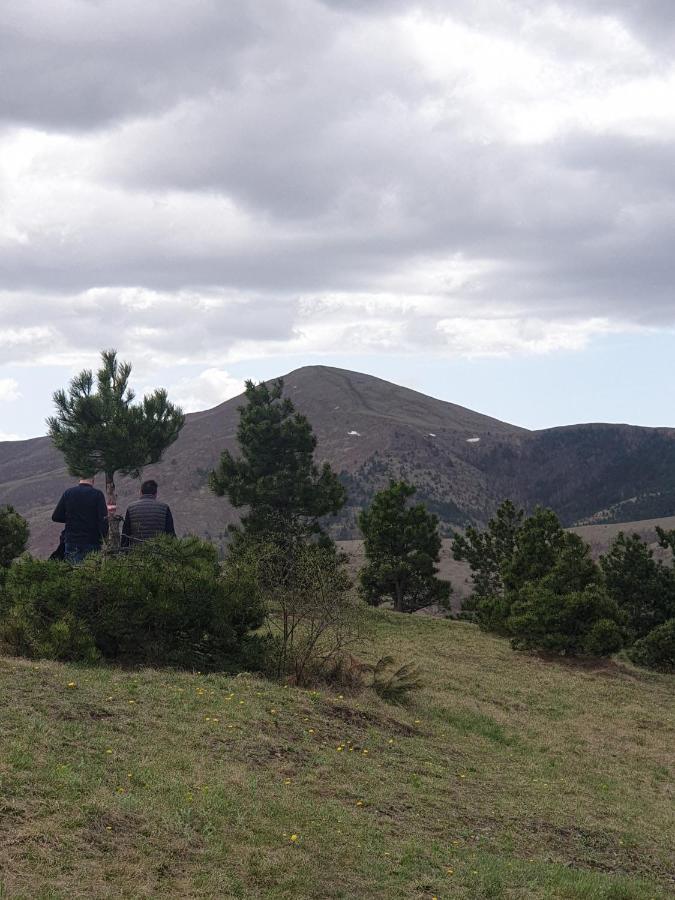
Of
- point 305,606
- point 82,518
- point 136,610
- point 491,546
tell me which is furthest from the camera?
point 491,546

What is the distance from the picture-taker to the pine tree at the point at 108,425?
3319 centimetres

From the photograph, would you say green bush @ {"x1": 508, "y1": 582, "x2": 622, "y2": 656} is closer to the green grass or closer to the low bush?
the green grass

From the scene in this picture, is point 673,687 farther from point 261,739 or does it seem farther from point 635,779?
point 261,739

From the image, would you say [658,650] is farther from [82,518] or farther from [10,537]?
[10,537]

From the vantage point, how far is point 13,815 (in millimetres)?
7094

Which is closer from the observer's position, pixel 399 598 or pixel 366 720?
pixel 366 720

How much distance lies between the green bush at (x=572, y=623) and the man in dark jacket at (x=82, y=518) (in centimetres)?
1416

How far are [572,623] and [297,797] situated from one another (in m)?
17.4

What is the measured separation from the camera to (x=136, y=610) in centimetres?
1391

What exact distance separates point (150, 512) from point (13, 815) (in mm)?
8368

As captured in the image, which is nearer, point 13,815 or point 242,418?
point 13,815

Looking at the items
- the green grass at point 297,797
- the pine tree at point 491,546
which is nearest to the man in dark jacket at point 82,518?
the green grass at point 297,797

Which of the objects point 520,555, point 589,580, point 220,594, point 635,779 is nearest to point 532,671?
point 589,580

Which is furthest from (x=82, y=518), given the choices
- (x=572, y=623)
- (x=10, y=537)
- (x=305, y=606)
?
(x=572, y=623)
